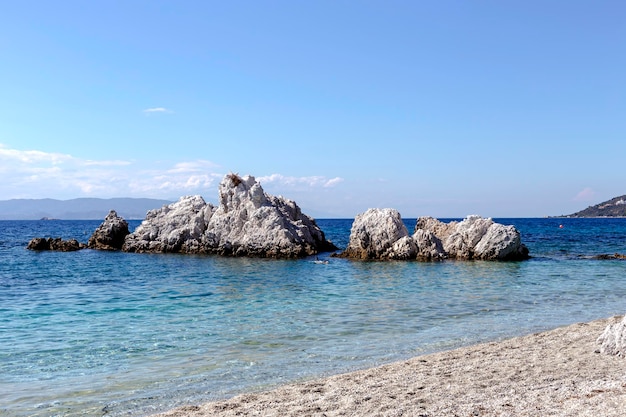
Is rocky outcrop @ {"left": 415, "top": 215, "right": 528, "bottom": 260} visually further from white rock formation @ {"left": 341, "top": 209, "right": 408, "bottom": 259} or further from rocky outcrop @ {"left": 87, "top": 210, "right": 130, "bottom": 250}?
rocky outcrop @ {"left": 87, "top": 210, "right": 130, "bottom": 250}

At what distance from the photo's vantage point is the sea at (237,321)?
12016mm

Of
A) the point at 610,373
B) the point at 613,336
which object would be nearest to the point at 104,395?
the point at 610,373

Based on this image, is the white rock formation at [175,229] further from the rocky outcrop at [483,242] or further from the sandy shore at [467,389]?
the sandy shore at [467,389]

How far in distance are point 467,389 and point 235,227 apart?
40.8 m

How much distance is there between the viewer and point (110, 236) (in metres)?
58.9

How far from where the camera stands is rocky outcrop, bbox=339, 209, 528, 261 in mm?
42219

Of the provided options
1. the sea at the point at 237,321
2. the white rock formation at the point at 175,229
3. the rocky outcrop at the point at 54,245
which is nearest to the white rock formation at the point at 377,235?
the sea at the point at 237,321

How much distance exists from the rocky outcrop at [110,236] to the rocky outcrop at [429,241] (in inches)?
1075

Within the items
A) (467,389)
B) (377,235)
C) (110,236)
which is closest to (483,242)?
(377,235)

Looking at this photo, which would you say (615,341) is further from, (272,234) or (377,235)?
(272,234)

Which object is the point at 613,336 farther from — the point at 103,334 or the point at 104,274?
the point at 104,274

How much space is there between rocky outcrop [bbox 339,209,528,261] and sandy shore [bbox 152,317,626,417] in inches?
1144

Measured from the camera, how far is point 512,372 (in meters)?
11.5

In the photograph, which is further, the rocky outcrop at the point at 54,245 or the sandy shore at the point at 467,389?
the rocky outcrop at the point at 54,245
